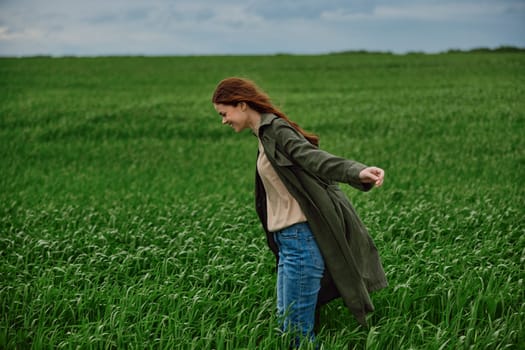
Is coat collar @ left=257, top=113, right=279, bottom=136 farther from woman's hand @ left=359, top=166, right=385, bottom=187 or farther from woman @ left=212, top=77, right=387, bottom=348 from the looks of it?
woman's hand @ left=359, top=166, right=385, bottom=187

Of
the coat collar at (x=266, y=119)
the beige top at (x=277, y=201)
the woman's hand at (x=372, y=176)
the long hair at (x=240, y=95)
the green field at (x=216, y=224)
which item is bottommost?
the green field at (x=216, y=224)

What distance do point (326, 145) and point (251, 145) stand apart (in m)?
2.33

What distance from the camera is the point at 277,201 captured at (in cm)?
439

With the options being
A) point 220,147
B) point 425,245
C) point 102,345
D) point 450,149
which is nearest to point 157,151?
point 220,147

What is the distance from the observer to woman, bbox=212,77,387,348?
4195 mm

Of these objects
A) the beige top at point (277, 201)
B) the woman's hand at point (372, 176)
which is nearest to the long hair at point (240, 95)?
the beige top at point (277, 201)

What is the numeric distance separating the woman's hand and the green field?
1.27 metres

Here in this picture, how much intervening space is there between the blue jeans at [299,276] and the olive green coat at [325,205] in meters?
0.09

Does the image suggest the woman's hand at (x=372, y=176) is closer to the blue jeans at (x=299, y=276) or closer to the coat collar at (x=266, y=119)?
the blue jeans at (x=299, y=276)

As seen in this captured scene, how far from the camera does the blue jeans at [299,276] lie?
4.27m

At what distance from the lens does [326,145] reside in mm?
17719

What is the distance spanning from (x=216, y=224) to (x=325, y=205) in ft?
13.5

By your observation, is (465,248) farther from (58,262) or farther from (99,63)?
(99,63)

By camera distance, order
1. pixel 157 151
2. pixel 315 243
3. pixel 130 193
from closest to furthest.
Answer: pixel 315 243, pixel 130 193, pixel 157 151
